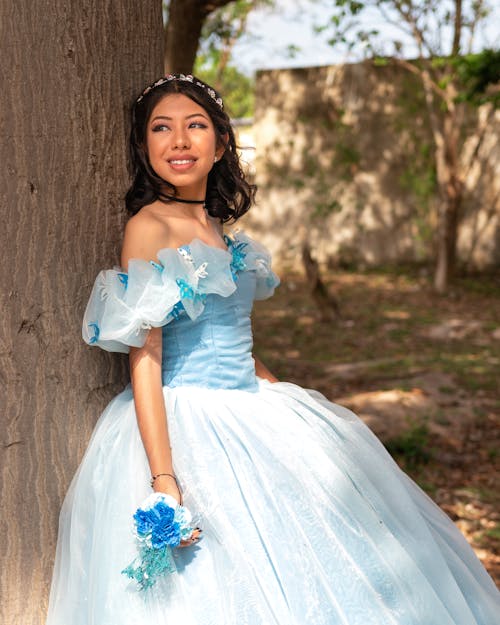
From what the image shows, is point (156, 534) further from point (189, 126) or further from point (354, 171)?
point (354, 171)

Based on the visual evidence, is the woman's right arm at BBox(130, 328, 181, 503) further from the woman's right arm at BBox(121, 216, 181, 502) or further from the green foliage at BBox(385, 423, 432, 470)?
the green foliage at BBox(385, 423, 432, 470)

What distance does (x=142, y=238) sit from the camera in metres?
1.94

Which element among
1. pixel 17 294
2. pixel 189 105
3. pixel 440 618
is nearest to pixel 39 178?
pixel 17 294

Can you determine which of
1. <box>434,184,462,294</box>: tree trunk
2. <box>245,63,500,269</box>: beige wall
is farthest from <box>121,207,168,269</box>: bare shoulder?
<box>245,63,500,269</box>: beige wall

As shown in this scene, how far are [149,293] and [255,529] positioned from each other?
58cm

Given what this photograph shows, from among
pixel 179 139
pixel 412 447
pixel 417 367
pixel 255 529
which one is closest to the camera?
pixel 255 529

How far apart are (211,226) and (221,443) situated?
0.63m

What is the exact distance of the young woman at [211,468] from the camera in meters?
1.76

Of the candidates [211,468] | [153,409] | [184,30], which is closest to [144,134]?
[153,409]

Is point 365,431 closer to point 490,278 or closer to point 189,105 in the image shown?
point 189,105

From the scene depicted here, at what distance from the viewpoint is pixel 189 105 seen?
2047mm

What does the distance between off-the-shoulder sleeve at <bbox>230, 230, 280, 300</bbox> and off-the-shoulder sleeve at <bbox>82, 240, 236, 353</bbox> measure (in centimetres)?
20

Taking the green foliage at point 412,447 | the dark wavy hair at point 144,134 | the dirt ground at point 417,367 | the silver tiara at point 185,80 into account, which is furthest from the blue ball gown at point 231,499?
the green foliage at point 412,447

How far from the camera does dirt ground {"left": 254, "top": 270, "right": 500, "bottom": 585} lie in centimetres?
429
